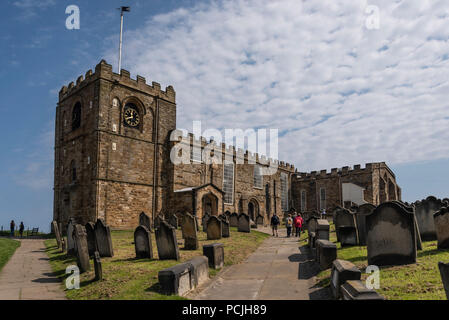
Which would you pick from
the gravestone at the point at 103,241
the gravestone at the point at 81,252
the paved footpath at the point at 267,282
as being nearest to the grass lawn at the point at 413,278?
the paved footpath at the point at 267,282

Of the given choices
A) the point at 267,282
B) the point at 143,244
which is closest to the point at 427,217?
the point at 267,282

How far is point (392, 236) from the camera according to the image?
7883 mm

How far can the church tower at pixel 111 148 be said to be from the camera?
80.4 feet

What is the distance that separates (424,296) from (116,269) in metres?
6.93

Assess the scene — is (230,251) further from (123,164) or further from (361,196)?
A: (361,196)

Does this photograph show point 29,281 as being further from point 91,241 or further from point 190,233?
point 190,233

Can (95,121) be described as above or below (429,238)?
above

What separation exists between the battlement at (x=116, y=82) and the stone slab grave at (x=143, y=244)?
17251 mm

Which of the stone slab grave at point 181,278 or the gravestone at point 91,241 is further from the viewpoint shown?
the gravestone at point 91,241

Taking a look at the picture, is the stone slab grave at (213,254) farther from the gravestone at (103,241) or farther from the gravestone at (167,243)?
the gravestone at (103,241)

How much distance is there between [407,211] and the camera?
787cm

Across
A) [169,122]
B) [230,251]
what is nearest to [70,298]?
[230,251]
